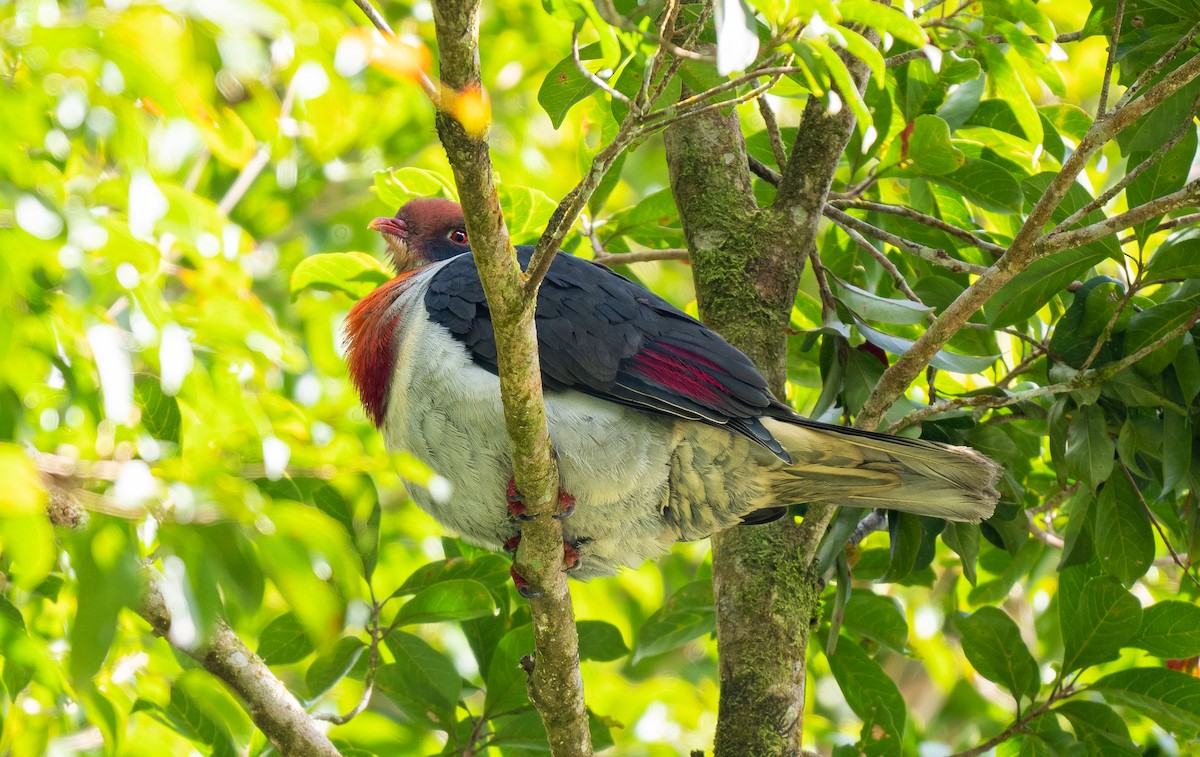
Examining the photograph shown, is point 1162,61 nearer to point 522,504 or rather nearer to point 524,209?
point 522,504

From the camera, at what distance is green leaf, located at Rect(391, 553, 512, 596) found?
3994 mm

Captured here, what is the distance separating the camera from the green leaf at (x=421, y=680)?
3.87 meters

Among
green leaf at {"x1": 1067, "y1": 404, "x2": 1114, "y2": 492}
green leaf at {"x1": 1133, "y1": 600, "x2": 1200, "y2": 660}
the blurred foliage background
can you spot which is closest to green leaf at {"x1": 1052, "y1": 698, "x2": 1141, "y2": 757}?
the blurred foliage background

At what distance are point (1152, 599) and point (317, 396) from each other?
462 centimetres

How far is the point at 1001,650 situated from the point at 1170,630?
58 centimetres

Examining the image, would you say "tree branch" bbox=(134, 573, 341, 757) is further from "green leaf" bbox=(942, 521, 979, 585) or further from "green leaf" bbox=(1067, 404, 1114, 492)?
"green leaf" bbox=(1067, 404, 1114, 492)

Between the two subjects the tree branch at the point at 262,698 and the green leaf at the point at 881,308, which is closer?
the tree branch at the point at 262,698

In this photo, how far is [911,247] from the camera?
3.76 meters

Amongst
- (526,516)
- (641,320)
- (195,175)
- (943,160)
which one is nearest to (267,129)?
(526,516)

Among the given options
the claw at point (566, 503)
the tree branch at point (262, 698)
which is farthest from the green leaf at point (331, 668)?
the claw at point (566, 503)

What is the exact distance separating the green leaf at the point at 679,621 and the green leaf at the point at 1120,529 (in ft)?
4.80

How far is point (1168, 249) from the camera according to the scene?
352 cm

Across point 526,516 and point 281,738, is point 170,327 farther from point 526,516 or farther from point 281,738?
point 281,738

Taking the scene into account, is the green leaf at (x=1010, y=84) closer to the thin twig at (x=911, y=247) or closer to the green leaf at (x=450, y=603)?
the thin twig at (x=911, y=247)
